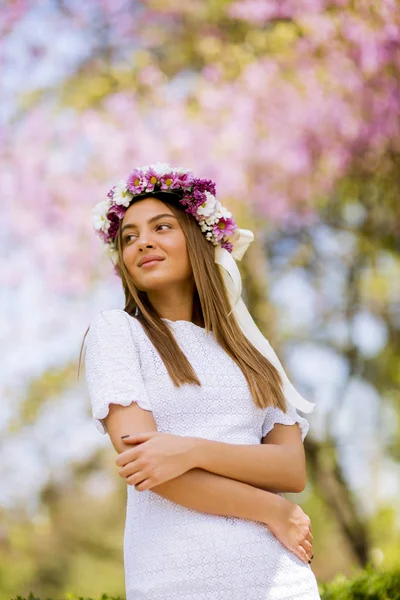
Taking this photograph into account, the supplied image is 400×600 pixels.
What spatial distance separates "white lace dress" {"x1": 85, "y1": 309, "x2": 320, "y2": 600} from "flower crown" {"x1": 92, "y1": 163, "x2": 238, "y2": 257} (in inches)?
14.5

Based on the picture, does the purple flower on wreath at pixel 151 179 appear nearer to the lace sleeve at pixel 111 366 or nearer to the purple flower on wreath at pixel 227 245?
the purple flower on wreath at pixel 227 245

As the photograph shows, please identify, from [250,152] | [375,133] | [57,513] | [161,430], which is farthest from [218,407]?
[57,513]

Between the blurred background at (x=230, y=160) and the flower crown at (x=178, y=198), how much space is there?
13.2 ft

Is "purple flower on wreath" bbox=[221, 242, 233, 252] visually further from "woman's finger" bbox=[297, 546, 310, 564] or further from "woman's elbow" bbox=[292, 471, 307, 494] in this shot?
"woman's finger" bbox=[297, 546, 310, 564]

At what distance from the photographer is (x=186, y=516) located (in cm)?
174

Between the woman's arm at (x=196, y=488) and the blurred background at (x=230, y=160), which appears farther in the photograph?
the blurred background at (x=230, y=160)

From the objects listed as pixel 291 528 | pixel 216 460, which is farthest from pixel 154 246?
pixel 291 528

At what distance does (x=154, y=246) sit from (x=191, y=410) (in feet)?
1.45

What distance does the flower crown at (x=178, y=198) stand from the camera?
2174mm

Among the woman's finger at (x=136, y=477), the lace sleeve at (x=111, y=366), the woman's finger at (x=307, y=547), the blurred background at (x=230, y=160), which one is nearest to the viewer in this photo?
the woman's finger at (x=136, y=477)

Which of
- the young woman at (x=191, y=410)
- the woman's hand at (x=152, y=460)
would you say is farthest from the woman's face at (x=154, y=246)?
the woman's hand at (x=152, y=460)

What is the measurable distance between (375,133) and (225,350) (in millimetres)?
5472

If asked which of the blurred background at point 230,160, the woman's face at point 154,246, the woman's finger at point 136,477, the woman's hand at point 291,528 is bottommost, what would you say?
the woman's hand at point 291,528

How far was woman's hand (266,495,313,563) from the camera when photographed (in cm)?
180
